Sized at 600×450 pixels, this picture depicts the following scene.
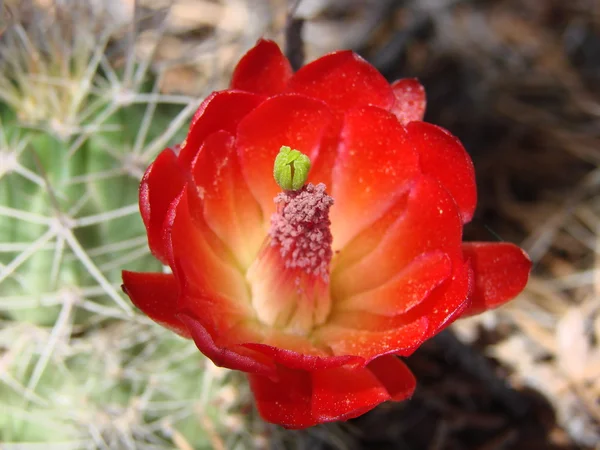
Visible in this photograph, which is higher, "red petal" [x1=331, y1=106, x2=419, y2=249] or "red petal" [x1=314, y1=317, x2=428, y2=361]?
"red petal" [x1=331, y1=106, x2=419, y2=249]

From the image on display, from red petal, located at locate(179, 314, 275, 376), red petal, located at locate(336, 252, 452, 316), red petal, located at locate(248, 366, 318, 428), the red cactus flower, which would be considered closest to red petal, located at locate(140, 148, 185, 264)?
the red cactus flower

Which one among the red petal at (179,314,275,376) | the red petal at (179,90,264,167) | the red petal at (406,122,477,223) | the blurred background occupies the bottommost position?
the blurred background

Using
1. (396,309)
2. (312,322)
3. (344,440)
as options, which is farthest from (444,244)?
(344,440)

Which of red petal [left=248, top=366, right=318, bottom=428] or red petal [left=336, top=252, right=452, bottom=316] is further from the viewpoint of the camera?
red petal [left=336, top=252, right=452, bottom=316]

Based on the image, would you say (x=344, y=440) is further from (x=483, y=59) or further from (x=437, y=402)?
(x=483, y=59)

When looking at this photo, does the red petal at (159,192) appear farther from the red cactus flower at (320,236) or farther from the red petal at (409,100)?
the red petal at (409,100)

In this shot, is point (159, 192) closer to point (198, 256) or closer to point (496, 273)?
point (198, 256)

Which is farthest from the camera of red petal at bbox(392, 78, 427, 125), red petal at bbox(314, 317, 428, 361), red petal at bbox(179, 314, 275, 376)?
red petal at bbox(392, 78, 427, 125)

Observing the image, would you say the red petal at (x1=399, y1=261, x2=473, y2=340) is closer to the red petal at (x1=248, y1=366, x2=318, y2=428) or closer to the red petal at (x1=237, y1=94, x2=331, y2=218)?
the red petal at (x1=248, y1=366, x2=318, y2=428)
